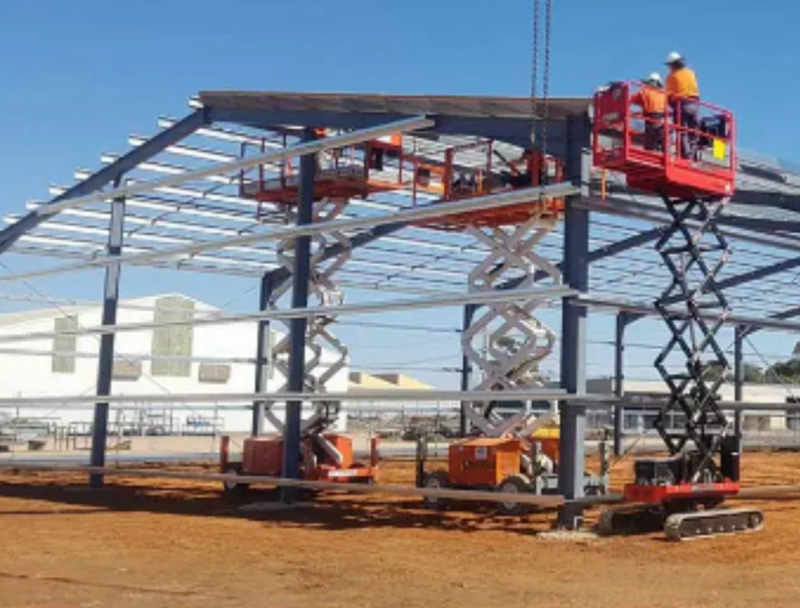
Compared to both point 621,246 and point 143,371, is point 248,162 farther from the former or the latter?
point 143,371

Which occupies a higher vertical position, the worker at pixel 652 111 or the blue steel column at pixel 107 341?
the worker at pixel 652 111

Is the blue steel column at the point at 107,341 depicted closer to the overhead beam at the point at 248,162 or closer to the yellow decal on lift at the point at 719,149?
the overhead beam at the point at 248,162

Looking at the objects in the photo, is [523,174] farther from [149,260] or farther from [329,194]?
[149,260]

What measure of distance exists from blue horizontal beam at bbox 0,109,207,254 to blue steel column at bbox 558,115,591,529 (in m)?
8.82

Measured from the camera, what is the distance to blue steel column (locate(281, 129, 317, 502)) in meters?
18.5

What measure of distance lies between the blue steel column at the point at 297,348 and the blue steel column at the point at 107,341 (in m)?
5.80

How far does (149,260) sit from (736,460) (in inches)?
468

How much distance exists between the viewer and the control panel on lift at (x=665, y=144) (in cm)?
1420

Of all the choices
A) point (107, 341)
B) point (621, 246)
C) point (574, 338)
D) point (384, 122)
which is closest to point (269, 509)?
point (574, 338)

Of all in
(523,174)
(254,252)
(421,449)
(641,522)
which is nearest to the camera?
(641,522)

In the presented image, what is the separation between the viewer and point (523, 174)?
17.2m

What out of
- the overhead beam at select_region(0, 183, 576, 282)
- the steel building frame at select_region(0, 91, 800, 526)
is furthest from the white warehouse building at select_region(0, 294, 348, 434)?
the overhead beam at select_region(0, 183, 576, 282)

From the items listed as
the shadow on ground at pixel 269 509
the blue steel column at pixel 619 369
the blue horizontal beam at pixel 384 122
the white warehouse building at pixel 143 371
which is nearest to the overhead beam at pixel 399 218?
the blue horizontal beam at pixel 384 122

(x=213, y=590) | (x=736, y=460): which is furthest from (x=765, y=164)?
(x=213, y=590)
